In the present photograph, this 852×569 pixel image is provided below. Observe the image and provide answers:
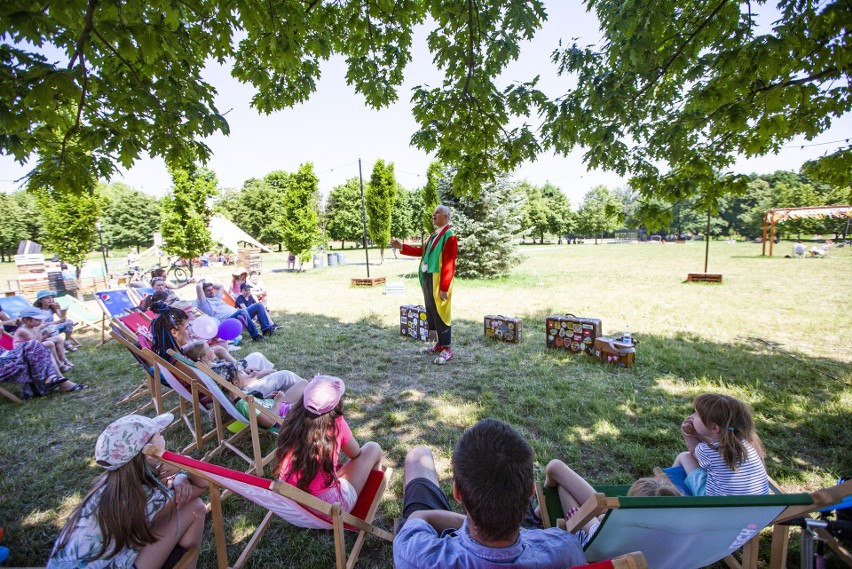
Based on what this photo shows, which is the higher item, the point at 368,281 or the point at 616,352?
the point at 368,281

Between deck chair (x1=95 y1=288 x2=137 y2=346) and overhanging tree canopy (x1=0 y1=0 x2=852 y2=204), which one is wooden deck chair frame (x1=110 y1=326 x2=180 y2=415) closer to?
overhanging tree canopy (x1=0 y1=0 x2=852 y2=204)

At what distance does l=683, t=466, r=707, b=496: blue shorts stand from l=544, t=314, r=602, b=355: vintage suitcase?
3.55m

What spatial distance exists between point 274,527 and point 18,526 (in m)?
1.88

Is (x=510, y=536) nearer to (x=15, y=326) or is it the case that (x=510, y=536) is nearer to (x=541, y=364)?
(x=541, y=364)

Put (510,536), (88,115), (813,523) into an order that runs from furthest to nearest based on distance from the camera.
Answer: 1. (88,115)
2. (813,523)
3. (510,536)

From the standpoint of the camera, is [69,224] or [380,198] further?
[380,198]

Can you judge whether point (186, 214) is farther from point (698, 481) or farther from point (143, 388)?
point (698, 481)

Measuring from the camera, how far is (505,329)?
6.63 metres

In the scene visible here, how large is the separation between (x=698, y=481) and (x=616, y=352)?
11.1ft

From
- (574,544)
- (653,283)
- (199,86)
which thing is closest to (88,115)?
(199,86)

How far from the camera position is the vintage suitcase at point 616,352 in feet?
17.4

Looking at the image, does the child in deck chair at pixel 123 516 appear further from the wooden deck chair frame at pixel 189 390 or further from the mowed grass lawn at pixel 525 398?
the wooden deck chair frame at pixel 189 390

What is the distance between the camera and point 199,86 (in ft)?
13.6

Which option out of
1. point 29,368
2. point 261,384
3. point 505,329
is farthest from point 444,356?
point 29,368
